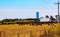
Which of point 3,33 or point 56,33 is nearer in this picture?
point 3,33

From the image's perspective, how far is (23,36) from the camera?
43.1 feet

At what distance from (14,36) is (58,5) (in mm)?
52352

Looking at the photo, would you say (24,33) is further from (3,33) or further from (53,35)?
(53,35)

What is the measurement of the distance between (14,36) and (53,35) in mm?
5063

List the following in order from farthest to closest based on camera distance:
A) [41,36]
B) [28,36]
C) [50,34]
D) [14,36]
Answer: [50,34]
[41,36]
[28,36]
[14,36]

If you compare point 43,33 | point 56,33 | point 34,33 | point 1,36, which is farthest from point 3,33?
point 56,33

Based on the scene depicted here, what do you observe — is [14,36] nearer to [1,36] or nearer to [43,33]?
[1,36]

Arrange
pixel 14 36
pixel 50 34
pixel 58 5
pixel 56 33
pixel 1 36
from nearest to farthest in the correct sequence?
pixel 1 36, pixel 14 36, pixel 50 34, pixel 56 33, pixel 58 5

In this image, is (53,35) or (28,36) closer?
(28,36)

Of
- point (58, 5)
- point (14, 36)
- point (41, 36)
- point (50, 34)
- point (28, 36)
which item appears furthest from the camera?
point (58, 5)

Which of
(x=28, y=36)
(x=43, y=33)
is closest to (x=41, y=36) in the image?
(x=43, y=33)

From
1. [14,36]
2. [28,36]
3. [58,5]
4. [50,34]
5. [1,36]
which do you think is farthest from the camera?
[58,5]

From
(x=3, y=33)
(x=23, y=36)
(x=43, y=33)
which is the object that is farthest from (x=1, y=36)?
(x=43, y=33)

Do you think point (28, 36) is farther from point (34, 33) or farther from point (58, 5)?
point (58, 5)
